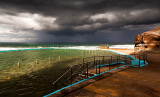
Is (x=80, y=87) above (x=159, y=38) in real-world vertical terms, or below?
below

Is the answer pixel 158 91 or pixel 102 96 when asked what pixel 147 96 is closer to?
pixel 158 91

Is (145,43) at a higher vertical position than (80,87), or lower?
higher

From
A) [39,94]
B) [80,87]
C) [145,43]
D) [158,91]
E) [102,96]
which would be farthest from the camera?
[145,43]

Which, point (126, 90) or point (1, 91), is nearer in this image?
point (126, 90)

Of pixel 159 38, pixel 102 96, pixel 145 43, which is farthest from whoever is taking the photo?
pixel 145 43

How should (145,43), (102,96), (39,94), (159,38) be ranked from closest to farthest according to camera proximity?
(102,96), (39,94), (159,38), (145,43)

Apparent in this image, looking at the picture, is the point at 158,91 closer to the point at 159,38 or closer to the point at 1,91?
the point at 1,91

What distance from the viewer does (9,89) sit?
725 centimetres

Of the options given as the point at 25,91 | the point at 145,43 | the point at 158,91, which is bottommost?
the point at 25,91

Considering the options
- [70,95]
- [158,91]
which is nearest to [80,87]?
[70,95]

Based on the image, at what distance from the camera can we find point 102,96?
3750 millimetres

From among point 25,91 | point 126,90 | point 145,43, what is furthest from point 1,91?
point 145,43

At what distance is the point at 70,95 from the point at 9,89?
631 centimetres

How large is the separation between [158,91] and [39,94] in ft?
22.7
